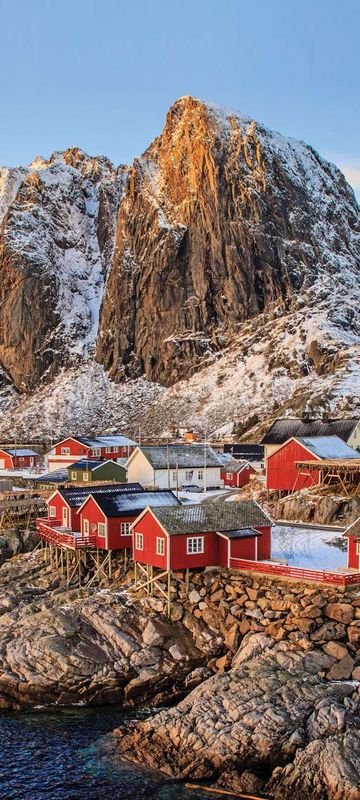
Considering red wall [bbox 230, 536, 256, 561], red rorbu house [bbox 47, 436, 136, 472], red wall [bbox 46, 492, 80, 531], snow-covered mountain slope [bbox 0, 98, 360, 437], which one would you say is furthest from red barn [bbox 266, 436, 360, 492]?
snow-covered mountain slope [bbox 0, 98, 360, 437]

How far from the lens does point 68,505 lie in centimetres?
4872

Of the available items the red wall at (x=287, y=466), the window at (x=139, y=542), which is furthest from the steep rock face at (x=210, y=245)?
the window at (x=139, y=542)

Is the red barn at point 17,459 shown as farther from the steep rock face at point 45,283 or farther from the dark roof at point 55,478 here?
the steep rock face at point 45,283

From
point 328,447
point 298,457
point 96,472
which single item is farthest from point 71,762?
point 96,472

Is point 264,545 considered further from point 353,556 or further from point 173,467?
point 173,467

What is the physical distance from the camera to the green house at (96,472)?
68.4 metres

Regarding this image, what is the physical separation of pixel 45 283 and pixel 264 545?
14141 cm

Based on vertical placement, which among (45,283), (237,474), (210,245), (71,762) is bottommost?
(71,762)

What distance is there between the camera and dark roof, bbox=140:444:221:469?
6341 cm

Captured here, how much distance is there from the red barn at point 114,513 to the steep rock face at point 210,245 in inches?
3731

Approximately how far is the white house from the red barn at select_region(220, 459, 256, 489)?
209cm

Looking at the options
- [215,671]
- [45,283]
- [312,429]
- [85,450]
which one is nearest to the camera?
[215,671]

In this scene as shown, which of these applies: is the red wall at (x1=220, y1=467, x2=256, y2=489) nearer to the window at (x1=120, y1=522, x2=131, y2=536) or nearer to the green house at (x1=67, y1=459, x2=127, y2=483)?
the green house at (x1=67, y1=459, x2=127, y2=483)

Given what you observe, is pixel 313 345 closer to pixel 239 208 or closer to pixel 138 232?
pixel 239 208
